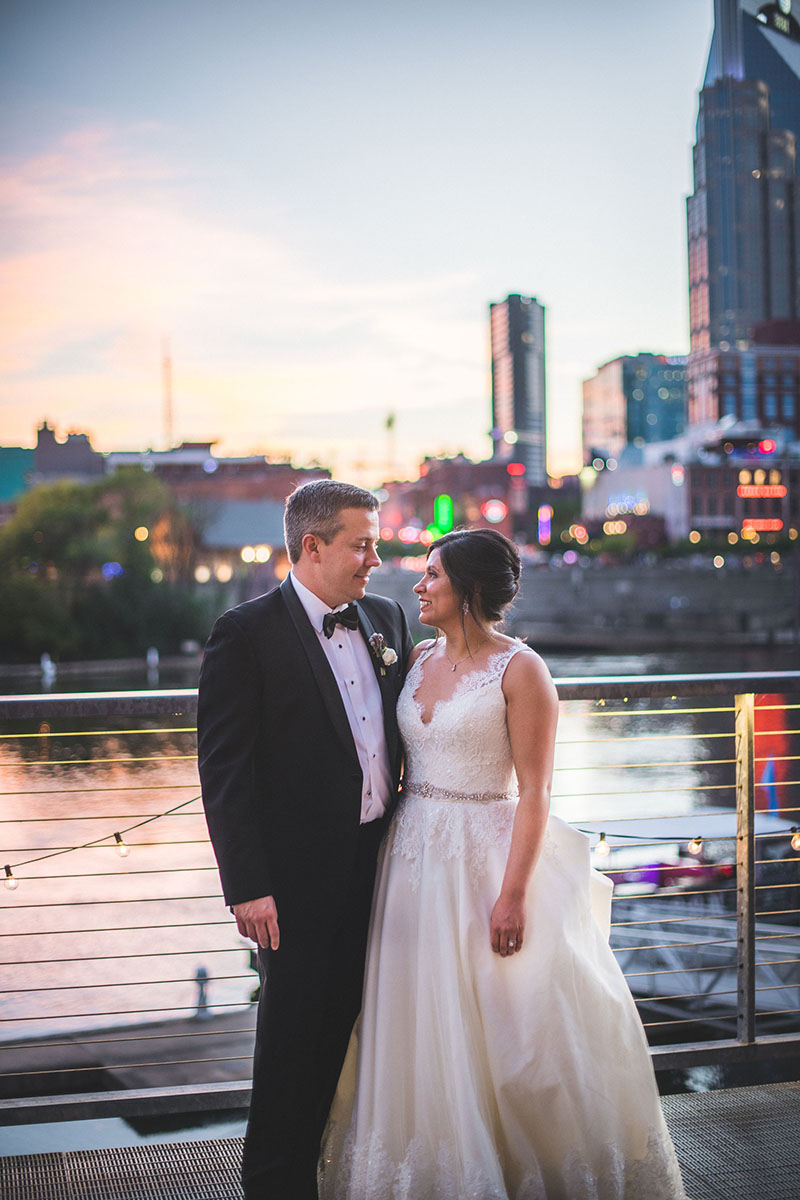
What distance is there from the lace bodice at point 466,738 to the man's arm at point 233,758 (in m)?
0.40

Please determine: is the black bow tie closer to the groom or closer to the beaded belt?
the groom

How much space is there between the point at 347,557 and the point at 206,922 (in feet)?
4.67

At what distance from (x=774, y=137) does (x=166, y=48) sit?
100470 mm

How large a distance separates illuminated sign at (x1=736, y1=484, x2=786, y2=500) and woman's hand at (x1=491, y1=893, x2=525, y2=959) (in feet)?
288

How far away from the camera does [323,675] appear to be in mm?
2488

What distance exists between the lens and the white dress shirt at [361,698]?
2.55 meters

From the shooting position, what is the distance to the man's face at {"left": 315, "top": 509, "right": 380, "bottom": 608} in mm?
2500

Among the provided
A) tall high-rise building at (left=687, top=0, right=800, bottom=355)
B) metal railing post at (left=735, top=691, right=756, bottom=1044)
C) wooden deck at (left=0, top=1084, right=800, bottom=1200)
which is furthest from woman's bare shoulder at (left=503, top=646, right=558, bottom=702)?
tall high-rise building at (left=687, top=0, right=800, bottom=355)

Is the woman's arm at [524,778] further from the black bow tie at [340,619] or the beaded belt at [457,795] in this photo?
the black bow tie at [340,619]

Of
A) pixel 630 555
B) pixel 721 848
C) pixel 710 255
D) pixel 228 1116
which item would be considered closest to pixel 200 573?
pixel 630 555

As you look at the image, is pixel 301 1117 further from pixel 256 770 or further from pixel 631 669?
pixel 631 669
